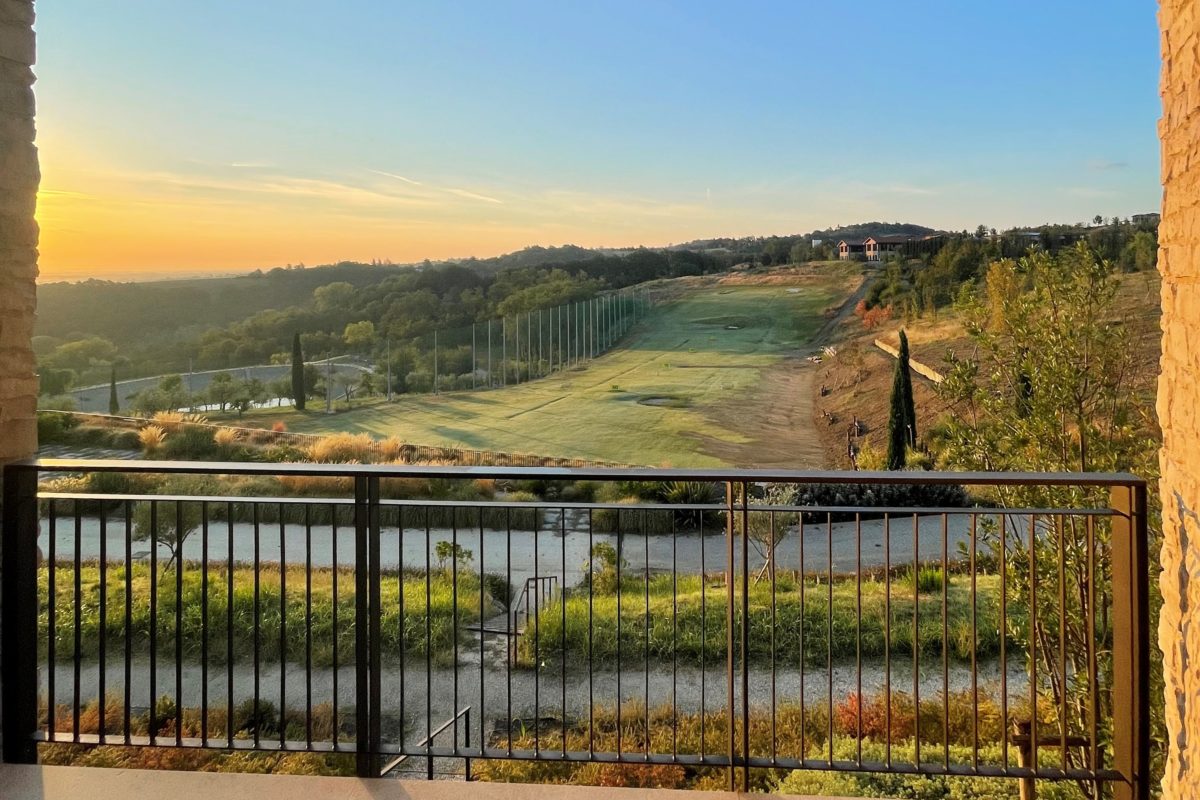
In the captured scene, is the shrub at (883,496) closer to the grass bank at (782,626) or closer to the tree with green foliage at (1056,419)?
the grass bank at (782,626)

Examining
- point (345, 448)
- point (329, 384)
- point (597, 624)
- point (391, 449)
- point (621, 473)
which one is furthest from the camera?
point (329, 384)

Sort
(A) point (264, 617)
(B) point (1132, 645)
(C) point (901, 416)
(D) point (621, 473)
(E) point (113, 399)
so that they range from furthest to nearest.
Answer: (E) point (113, 399) < (C) point (901, 416) < (A) point (264, 617) < (D) point (621, 473) < (B) point (1132, 645)

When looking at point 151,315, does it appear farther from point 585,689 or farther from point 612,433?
point 585,689

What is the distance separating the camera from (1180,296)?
188cm

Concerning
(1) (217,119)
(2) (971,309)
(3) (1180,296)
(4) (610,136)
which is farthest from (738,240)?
(3) (1180,296)

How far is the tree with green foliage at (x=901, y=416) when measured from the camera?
843cm

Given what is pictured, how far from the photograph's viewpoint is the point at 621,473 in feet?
6.95

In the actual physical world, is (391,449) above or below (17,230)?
below

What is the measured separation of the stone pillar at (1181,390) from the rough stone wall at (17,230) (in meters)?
2.99

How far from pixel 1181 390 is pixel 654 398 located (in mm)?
8306

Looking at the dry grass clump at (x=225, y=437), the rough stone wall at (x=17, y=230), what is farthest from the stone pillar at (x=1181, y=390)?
the dry grass clump at (x=225, y=437)

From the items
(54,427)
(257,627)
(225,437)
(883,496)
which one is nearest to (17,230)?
(257,627)

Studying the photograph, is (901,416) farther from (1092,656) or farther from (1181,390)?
(1181,390)

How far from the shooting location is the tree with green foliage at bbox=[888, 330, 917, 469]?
332 inches
